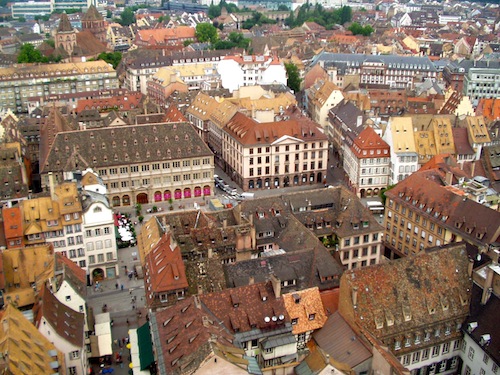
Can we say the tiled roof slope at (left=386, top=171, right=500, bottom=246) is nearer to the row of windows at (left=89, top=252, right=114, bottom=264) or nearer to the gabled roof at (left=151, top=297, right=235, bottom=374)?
the gabled roof at (left=151, top=297, right=235, bottom=374)

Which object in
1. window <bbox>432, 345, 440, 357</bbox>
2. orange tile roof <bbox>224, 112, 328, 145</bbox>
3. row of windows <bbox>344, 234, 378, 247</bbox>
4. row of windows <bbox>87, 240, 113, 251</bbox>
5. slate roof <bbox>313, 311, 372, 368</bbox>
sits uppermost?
orange tile roof <bbox>224, 112, 328, 145</bbox>

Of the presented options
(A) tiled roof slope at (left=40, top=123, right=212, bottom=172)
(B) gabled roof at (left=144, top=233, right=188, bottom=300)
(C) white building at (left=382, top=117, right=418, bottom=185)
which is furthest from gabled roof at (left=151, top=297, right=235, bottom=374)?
(C) white building at (left=382, top=117, right=418, bottom=185)

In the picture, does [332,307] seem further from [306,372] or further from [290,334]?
[306,372]

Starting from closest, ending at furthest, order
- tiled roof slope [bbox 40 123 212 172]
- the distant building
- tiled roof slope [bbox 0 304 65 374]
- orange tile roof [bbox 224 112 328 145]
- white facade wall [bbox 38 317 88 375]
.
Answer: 1. tiled roof slope [bbox 0 304 65 374]
2. white facade wall [bbox 38 317 88 375]
3. tiled roof slope [bbox 40 123 212 172]
4. the distant building
5. orange tile roof [bbox 224 112 328 145]

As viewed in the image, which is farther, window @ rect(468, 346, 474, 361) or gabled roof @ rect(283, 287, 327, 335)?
window @ rect(468, 346, 474, 361)

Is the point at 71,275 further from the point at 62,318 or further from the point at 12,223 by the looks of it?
the point at 12,223

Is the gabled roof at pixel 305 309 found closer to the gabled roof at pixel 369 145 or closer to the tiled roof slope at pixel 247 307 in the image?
the tiled roof slope at pixel 247 307

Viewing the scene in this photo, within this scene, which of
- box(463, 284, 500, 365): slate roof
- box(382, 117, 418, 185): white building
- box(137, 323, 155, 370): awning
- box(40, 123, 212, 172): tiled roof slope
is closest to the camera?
box(463, 284, 500, 365): slate roof
